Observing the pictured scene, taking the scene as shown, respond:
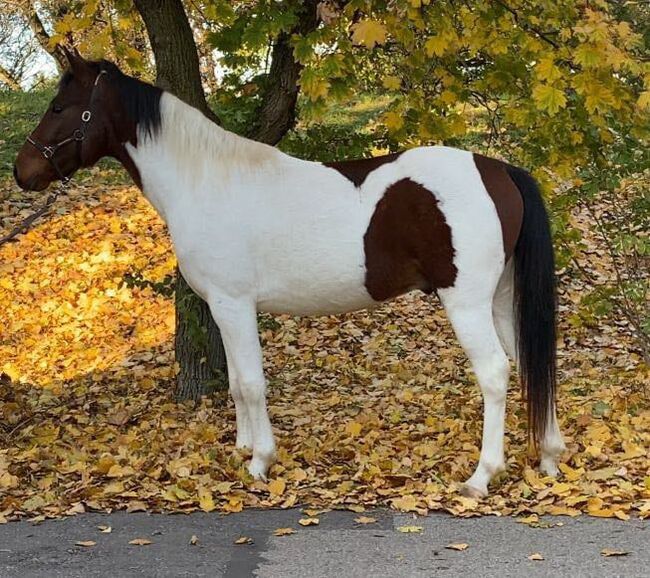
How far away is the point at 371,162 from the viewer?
507cm

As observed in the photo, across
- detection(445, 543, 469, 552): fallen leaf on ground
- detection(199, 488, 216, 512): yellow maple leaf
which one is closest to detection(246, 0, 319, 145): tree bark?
detection(199, 488, 216, 512): yellow maple leaf

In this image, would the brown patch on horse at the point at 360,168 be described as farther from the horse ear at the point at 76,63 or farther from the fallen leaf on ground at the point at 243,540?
the fallen leaf on ground at the point at 243,540

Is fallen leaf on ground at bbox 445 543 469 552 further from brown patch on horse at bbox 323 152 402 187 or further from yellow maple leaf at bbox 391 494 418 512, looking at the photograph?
brown patch on horse at bbox 323 152 402 187

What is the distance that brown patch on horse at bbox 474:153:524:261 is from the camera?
15.7 ft

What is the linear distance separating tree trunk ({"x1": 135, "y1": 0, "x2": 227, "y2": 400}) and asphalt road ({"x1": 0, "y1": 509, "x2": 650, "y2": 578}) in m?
2.46

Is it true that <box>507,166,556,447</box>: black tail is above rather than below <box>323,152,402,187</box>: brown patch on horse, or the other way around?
below

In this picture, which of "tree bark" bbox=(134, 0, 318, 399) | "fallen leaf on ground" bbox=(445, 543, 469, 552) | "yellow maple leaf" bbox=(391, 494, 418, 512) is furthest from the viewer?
"tree bark" bbox=(134, 0, 318, 399)

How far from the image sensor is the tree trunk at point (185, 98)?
6777 mm

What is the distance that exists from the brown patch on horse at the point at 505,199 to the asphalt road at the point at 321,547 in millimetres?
1462

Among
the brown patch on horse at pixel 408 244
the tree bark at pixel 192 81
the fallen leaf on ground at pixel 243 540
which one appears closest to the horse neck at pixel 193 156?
the brown patch on horse at pixel 408 244

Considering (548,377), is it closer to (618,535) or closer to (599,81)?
(618,535)

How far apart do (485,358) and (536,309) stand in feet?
1.31

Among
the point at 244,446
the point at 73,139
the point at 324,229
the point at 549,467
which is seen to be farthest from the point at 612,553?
the point at 73,139

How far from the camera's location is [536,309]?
4.91 meters
